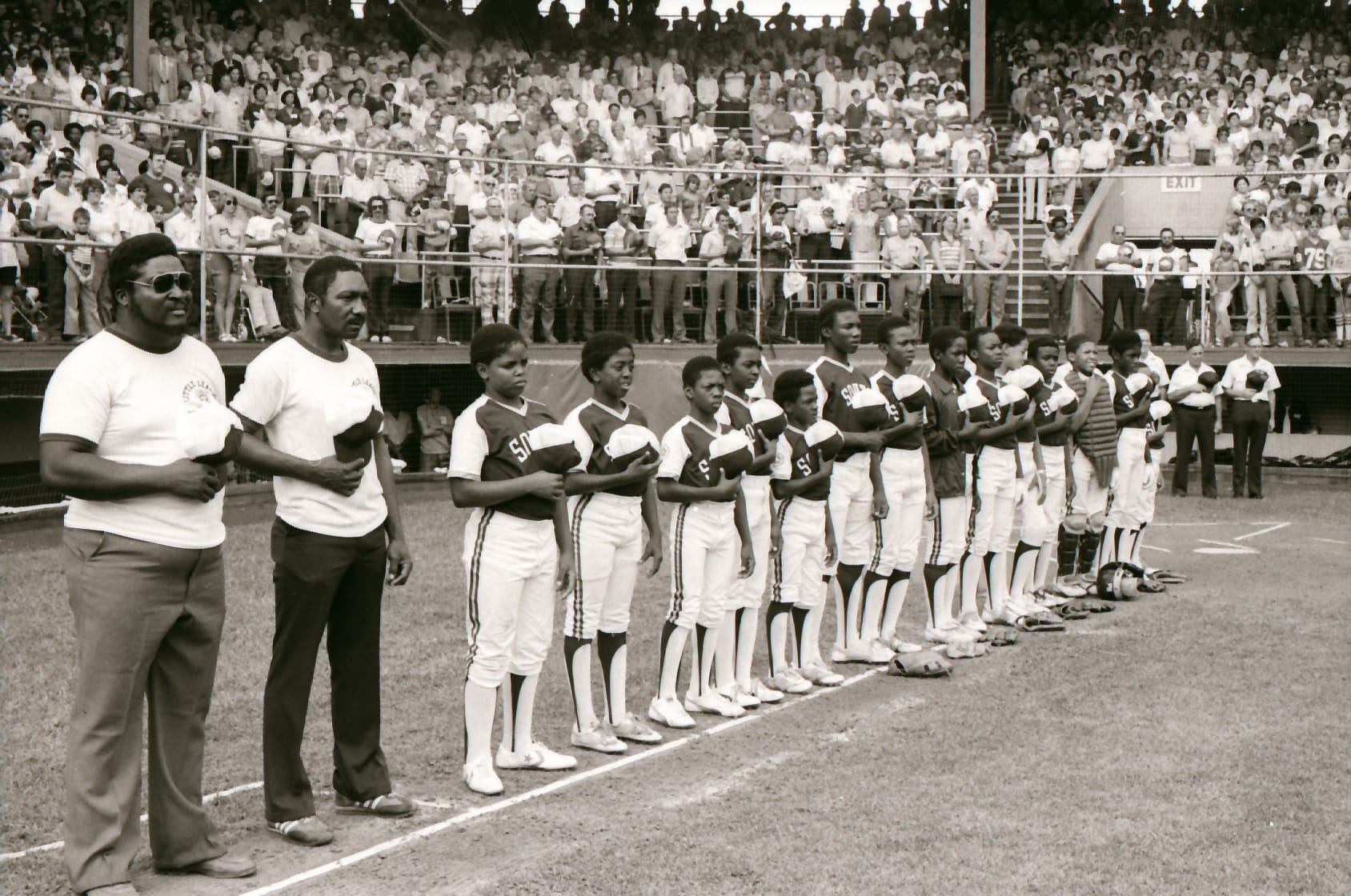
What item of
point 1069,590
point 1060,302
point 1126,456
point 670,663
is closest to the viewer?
point 670,663

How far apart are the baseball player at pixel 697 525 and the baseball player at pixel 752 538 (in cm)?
22

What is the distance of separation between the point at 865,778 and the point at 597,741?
4.80ft

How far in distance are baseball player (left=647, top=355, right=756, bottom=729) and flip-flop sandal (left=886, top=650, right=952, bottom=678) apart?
66.1 inches

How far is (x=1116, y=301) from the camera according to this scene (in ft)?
68.9

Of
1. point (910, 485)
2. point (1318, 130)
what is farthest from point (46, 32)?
point (1318, 130)

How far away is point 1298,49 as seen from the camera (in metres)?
28.9

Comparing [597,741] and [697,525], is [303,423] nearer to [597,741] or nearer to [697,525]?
[597,741]

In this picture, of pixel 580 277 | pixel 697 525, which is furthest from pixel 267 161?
pixel 697 525

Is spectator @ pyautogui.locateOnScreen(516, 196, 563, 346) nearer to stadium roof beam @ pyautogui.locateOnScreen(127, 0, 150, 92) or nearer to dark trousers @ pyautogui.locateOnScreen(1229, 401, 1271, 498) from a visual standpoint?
stadium roof beam @ pyautogui.locateOnScreen(127, 0, 150, 92)

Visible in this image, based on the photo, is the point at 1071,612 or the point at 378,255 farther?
the point at 378,255

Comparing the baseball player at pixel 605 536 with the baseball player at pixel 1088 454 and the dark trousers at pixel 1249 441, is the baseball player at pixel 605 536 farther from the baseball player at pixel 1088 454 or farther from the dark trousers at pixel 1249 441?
the dark trousers at pixel 1249 441

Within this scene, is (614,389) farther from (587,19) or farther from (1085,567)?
(587,19)

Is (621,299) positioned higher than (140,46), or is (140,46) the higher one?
(140,46)

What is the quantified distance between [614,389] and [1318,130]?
2136 cm
